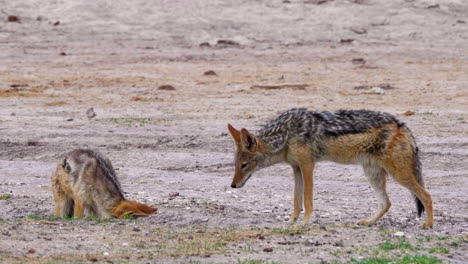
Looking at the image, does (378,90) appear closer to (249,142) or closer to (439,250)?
(249,142)

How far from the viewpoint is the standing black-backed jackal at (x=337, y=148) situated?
377 inches

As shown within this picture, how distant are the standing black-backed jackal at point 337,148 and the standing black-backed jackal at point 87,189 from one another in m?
Answer: 1.23

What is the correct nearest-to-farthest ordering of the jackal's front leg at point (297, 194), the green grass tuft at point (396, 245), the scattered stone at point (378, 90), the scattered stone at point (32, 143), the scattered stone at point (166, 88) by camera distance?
the green grass tuft at point (396, 245), the jackal's front leg at point (297, 194), the scattered stone at point (32, 143), the scattered stone at point (378, 90), the scattered stone at point (166, 88)

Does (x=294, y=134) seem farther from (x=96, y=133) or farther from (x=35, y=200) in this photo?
(x=96, y=133)

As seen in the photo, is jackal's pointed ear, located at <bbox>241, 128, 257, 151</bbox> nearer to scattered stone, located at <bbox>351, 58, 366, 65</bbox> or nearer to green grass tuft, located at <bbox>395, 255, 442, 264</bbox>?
green grass tuft, located at <bbox>395, 255, 442, 264</bbox>

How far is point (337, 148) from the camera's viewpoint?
976 cm

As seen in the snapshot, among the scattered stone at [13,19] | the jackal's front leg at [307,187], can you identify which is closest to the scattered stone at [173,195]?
the jackal's front leg at [307,187]

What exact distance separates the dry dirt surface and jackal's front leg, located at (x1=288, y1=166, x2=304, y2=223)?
0.56 feet

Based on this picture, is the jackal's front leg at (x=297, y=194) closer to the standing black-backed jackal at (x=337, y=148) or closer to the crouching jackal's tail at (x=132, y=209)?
the standing black-backed jackal at (x=337, y=148)

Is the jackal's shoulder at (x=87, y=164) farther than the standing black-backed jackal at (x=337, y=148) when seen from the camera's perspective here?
Yes

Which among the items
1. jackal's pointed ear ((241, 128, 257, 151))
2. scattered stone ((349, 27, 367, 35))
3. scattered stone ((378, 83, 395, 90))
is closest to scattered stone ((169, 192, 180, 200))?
jackal's pointed ear ((241, 128, 257, 151))

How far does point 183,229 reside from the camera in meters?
9.32

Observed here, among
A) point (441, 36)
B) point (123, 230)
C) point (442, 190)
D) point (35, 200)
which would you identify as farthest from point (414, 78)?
point (123, 230)

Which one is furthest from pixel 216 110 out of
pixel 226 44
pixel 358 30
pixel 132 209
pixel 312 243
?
pixel 358 30
